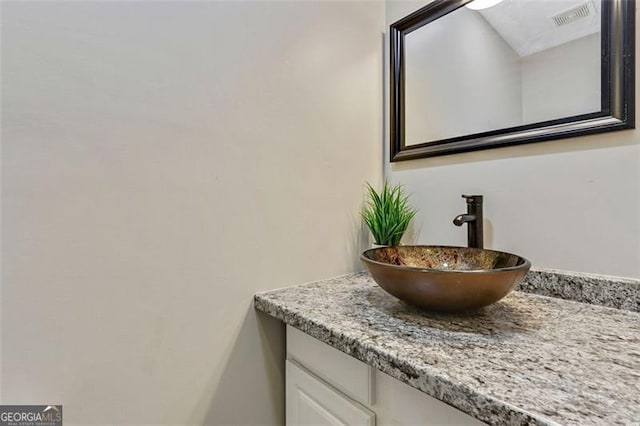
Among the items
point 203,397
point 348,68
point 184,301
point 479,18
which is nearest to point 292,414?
point 203,397

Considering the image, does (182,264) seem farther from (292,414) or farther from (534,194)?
(534,194)

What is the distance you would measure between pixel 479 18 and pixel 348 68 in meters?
0.43

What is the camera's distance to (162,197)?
72cm

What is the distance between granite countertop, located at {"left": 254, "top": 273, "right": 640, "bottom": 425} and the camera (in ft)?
1.25

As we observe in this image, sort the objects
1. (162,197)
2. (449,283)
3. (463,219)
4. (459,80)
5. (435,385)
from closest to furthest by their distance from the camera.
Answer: (435,385)
(449,283)
(162,197)
(463,219)
(459,80)

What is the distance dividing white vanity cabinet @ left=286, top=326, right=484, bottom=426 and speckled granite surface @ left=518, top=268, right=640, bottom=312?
51cm

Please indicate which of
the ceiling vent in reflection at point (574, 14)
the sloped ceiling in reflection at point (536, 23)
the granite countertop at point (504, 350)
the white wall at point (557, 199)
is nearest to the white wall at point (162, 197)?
the granite countertop at point (504, 350)

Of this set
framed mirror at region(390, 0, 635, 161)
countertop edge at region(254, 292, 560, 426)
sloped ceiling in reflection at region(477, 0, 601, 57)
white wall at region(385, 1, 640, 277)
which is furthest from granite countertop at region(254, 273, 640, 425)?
sloped ceiling in reflection at region(477, 0, 601, 57)

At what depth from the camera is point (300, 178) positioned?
947 millimetres

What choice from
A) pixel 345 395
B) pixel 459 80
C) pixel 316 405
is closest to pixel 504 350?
pixel 345 395

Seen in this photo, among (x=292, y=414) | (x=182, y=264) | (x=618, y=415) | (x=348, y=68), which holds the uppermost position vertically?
(x=348, y=68)

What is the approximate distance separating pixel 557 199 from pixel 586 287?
224 mm

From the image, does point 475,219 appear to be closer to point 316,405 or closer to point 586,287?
point 586,287

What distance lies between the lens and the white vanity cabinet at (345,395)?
1.71 feet
